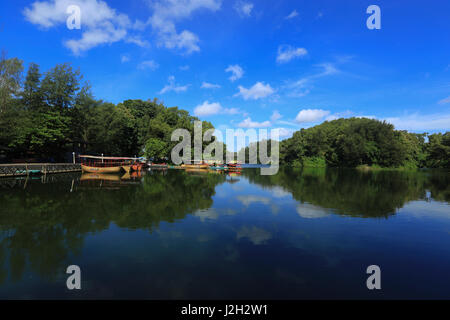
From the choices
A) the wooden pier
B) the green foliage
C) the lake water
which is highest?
the green foliage

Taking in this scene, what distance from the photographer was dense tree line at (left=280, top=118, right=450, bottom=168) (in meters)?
82.1

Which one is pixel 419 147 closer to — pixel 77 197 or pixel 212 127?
pixel 212 127

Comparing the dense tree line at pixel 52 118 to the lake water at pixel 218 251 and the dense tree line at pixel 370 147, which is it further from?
the dense tree line at pixel 370 147

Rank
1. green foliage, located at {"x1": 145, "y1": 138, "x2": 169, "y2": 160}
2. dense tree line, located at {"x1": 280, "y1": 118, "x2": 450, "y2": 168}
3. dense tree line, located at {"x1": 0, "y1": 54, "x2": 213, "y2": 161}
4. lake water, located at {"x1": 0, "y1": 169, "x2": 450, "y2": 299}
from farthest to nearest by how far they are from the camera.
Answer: dense tree line, located at {"x1": 280, "y1": 118, "x2": 450, "y2": 168} < green foliage, located at {"x1": 145, "y1": 138, "x2": 169, "y2": 160} < dense tree line, located at {"x1": 0, "y1": 54, "x2": 213, "y2": 161} < lake water, located at {"x1": 0, "y1": 169, "x2": 450, "y2": 299}

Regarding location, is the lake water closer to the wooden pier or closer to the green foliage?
the wooden pier

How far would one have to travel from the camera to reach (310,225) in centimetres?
1164

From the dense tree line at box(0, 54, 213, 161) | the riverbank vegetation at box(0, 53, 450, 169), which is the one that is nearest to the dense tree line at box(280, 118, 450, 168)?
the riverbank vegetation at box(0, 53, 450, 169)

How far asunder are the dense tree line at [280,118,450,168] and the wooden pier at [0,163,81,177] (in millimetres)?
87183

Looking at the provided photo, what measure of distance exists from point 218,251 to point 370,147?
93087mm
